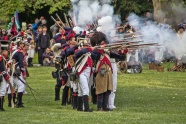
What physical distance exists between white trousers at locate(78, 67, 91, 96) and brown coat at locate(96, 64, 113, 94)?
0.91 feet

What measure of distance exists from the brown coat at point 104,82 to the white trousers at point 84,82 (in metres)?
0.28

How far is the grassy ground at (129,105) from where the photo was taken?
16391 millimetres

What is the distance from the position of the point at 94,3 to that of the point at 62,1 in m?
10.8

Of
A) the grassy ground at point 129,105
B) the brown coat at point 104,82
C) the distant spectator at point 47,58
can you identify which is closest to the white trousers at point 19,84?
the grassy ground at point 129,105

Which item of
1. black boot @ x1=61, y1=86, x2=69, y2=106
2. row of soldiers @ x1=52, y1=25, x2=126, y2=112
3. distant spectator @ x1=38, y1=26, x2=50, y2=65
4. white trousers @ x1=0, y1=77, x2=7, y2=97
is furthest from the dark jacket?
white trousers @ x1=0, y1=77, x2=7, y2=97

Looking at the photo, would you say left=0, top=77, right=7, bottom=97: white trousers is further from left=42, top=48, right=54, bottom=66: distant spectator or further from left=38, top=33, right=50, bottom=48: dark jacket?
left=38, top=33, right=50, bottom=48: dark jacket

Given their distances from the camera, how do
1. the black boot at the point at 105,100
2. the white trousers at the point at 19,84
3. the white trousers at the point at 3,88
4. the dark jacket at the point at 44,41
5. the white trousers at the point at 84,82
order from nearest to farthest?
the white trousers at the point at 84,82
the black boot at the point at 105,100
the white trousers at the point at 3,88
the white trousers at the point at 19,84
the dark jacket at the point at 44,41

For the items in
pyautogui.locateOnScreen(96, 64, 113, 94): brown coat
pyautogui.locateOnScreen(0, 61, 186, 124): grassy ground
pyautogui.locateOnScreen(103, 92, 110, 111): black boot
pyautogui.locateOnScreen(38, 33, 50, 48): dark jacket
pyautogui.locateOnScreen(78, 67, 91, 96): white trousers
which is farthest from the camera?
pyautogui.locateOnScreen(38, 33, 50, 48): dark jacket

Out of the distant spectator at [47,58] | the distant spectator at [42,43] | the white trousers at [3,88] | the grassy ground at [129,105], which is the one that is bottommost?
the grassy ground at [129,105]

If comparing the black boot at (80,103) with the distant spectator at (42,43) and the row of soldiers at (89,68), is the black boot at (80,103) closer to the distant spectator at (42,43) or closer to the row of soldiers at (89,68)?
the row of soldiers at (89,68)

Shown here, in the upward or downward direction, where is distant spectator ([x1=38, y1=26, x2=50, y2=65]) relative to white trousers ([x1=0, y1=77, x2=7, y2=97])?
upward

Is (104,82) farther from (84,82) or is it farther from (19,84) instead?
(19,84)

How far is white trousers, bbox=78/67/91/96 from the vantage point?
1855cm

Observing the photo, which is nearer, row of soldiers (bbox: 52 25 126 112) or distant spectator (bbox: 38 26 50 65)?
row of soldiers (bbox: 52 25 126 112)
